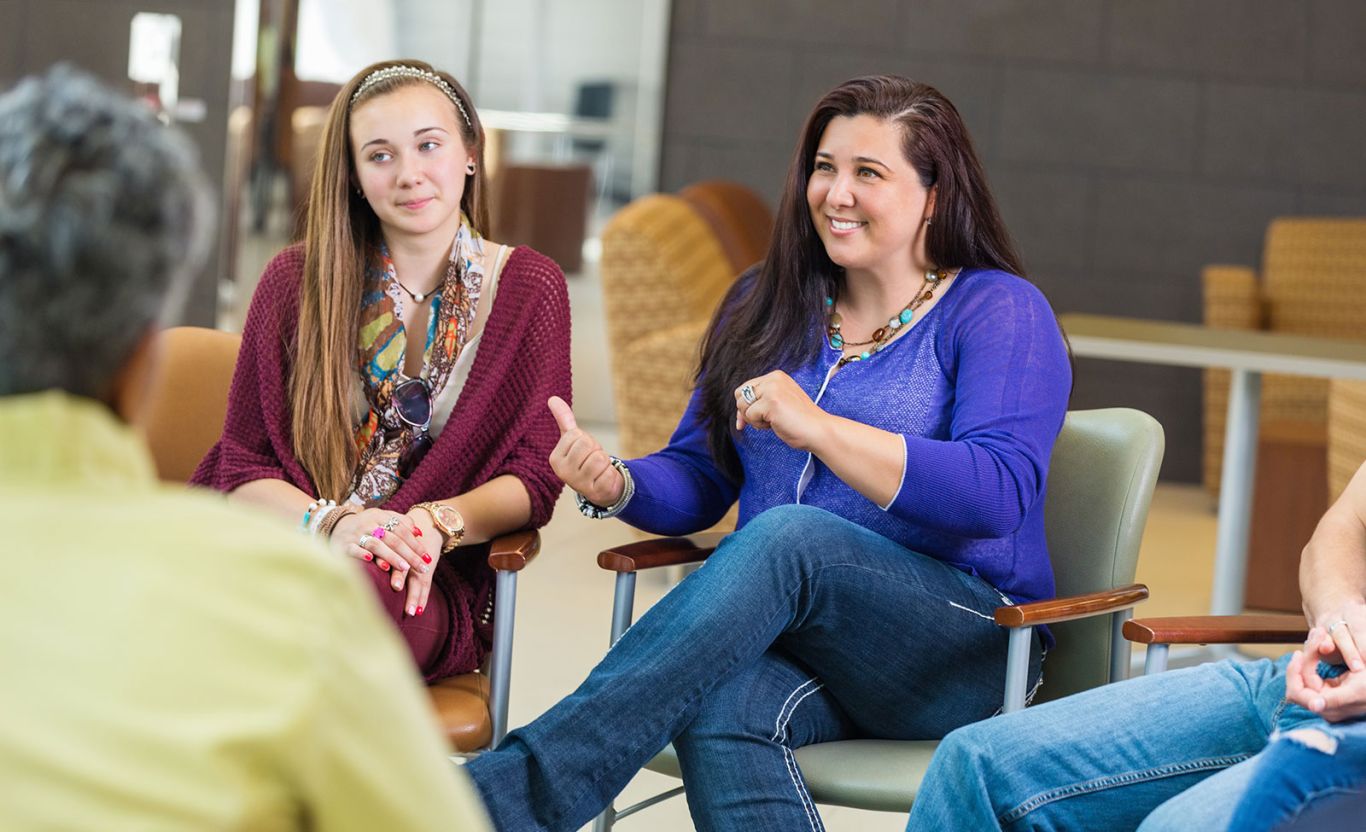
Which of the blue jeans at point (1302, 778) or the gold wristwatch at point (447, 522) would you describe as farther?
the gold wristwatch at point (447, 522)

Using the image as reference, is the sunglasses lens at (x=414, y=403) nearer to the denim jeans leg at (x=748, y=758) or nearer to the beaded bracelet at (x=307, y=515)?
the beaded bracelet at (x=307, y=515)

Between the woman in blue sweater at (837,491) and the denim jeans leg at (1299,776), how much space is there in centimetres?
48

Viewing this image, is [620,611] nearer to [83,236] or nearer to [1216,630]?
[1216,630]

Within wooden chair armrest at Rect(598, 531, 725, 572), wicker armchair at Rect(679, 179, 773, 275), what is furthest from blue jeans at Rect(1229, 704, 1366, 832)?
wicker armchair at Rect(679, 179, 773, 275)

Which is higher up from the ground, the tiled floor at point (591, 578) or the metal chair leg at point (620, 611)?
the metal chair leg at point (620, 611)

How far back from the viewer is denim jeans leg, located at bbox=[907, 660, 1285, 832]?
1.66 m

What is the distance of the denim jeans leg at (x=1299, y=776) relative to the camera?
4.72 feet

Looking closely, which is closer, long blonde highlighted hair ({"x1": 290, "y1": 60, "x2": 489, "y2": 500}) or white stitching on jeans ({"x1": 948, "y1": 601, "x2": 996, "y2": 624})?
white stitching on jeans ({"x1": 948, "y1": 601, "x2": 996, "y2": 624})

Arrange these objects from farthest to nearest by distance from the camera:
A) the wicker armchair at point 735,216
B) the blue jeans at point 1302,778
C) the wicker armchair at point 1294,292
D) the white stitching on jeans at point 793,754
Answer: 1. the wicker armchair at point 1294,292
2. the wicker armchair at point 735,216
3. the white stitching on jeans at point 793,754
4. the blue jeans at point 1302,778

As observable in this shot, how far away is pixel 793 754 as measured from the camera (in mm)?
1818

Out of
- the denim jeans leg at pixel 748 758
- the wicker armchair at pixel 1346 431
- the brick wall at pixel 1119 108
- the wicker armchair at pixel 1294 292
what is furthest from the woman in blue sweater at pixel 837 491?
the brick wall at pixel 1119 108

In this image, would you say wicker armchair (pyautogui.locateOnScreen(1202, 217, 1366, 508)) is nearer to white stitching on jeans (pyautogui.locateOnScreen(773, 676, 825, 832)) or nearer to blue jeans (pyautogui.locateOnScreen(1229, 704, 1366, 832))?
white stitching on jeans (pyautogui.locateOnScreen(773, 676, 825, 832))

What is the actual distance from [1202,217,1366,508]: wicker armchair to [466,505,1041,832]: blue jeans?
12.2 feet

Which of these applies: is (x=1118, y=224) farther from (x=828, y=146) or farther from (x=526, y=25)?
(x=828, y=146)
